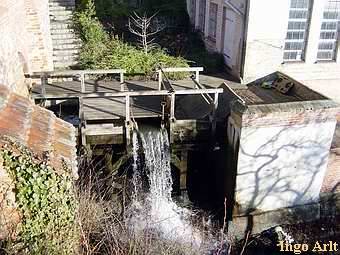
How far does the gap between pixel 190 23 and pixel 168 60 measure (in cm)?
488

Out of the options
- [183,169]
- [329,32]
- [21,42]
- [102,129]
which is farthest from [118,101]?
[329,32]

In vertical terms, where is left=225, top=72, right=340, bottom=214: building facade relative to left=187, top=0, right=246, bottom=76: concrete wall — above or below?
below

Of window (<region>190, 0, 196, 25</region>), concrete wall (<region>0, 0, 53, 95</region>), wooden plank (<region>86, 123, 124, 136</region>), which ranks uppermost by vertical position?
window (<region>190, 0, 196, 25</region>)

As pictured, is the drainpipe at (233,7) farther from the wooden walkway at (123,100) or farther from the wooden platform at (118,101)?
the wooden platform at (118,101)

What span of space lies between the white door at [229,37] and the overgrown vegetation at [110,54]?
157 cm

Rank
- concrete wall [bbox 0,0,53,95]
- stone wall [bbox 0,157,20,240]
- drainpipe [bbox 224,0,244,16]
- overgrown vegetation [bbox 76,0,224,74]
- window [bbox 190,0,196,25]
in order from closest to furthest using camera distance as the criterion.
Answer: stone wall [bbox 0,157,20,240]
concrete wall [bbox 0,0,53,95]
drainpipe [bbox 224,0,244,16]
overgrown vegetation [bbox 76,0,224,74]
window [bbox 190,0,196,25]

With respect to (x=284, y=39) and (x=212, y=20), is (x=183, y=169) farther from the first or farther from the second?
(x=212, y=20)

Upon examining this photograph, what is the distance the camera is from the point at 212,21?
51.3ft

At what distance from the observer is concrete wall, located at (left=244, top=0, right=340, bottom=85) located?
41.1ft

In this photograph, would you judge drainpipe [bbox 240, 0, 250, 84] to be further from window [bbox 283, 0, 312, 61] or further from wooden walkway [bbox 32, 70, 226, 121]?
window [bbox 283, 0, 312, 61]

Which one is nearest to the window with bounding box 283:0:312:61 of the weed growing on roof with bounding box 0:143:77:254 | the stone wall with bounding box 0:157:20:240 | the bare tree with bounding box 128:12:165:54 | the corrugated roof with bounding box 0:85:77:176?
the bare tree with bounding box 128:12:165:54

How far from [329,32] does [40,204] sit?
1225cm

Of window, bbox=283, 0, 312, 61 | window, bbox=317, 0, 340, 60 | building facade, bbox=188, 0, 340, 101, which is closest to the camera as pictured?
building facade, bbox=188, 0, 340, 101

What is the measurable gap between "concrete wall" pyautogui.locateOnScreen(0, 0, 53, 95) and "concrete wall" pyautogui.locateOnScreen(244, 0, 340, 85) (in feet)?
21.3
